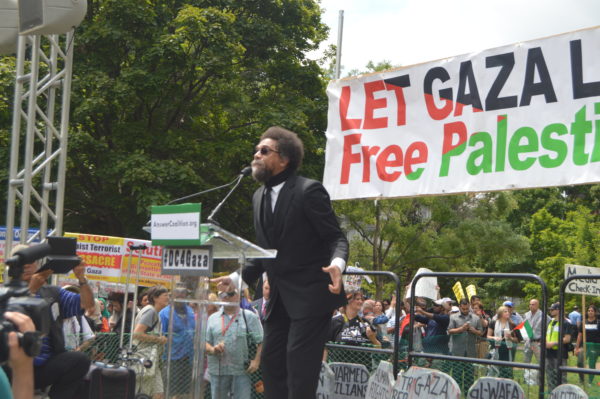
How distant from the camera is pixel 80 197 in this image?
70.5 feet

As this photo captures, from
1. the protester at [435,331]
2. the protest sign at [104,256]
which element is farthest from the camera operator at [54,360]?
the protester at [435,331]

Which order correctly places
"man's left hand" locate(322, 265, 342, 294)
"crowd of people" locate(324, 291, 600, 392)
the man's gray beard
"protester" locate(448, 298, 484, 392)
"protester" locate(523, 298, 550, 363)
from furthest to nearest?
"protester" locate(448, 298, 484, 392) < "protester" locate(523, 298, 550, 363) < "crowd of people" locate(324, 291, 600, 392) < the man's gray beard < "man's left hand" locate(322, 265, 342, 294)

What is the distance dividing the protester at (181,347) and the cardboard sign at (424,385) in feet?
6.04

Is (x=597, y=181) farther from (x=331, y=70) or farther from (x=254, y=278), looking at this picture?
(x=331, y=70)

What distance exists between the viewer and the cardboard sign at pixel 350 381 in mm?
6910

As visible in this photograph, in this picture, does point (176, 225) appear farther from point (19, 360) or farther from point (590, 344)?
point (590, 344)

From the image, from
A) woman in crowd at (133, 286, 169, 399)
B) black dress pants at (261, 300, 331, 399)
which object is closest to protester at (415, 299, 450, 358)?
woman in crowd at (133, 286, 169, 399)

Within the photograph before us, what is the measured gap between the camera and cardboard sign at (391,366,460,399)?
5969 millimetres

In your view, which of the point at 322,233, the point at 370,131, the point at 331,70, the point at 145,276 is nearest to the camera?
the point at 322,233

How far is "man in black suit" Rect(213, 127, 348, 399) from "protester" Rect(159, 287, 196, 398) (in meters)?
0.70

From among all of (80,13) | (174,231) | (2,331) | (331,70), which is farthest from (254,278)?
(331,70)

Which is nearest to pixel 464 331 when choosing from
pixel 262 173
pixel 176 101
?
pixel 262 173

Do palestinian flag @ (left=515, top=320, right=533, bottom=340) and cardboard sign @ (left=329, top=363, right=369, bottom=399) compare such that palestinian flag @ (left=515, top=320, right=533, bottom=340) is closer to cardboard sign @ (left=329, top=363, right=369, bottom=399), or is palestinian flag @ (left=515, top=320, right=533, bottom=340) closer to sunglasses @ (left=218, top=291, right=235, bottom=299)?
cardboard sign @ (left=329, top=363, right=369, bottom=399)

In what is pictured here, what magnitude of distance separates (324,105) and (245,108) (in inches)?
95.5
